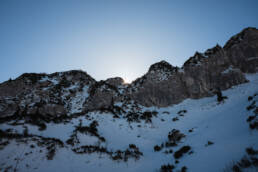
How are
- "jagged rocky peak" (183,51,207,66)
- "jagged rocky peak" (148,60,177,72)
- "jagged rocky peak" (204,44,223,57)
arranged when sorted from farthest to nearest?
"jagged rocky peak" (148,60,177,72), "jagged rocky peak" (183,51,207,66), "jagged rocky peak" (204,44,223,57)

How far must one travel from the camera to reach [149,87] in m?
61.7

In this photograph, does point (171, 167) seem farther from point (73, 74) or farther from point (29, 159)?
point (73, 74)

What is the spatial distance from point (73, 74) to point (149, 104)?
1987 inches

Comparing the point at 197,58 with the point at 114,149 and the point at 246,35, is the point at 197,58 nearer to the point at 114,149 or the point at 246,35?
the point at 246,35

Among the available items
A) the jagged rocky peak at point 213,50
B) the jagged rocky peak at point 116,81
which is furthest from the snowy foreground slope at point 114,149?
the jagged rocky peak at point 116,81

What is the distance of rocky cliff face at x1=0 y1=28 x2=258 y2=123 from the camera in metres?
46.9

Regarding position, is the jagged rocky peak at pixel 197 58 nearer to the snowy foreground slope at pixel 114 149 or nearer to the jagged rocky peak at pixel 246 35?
the jagged rocky peak at pixel 246 35

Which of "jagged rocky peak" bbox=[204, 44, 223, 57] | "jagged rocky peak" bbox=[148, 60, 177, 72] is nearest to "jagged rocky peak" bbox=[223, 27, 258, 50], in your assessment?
"jagged rocky peak" bbox=[204, 44, 223, 57]

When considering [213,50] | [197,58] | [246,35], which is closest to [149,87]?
[197,58]

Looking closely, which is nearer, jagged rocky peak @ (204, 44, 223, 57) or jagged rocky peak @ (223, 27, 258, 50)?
jagged rocky peak @ (223, 27, 258, 50)

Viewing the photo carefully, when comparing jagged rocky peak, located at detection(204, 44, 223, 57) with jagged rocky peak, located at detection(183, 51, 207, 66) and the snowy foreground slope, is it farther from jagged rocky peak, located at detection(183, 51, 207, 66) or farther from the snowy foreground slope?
the snowy foreground slope

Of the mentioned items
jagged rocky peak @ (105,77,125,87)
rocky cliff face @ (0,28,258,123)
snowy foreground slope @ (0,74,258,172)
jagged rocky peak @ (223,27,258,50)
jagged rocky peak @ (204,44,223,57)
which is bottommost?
snowy foreground slope @ (0,74,258,172)

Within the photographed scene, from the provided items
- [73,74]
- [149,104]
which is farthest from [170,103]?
[73,74]

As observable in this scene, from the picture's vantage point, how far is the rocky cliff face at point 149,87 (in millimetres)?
46906
